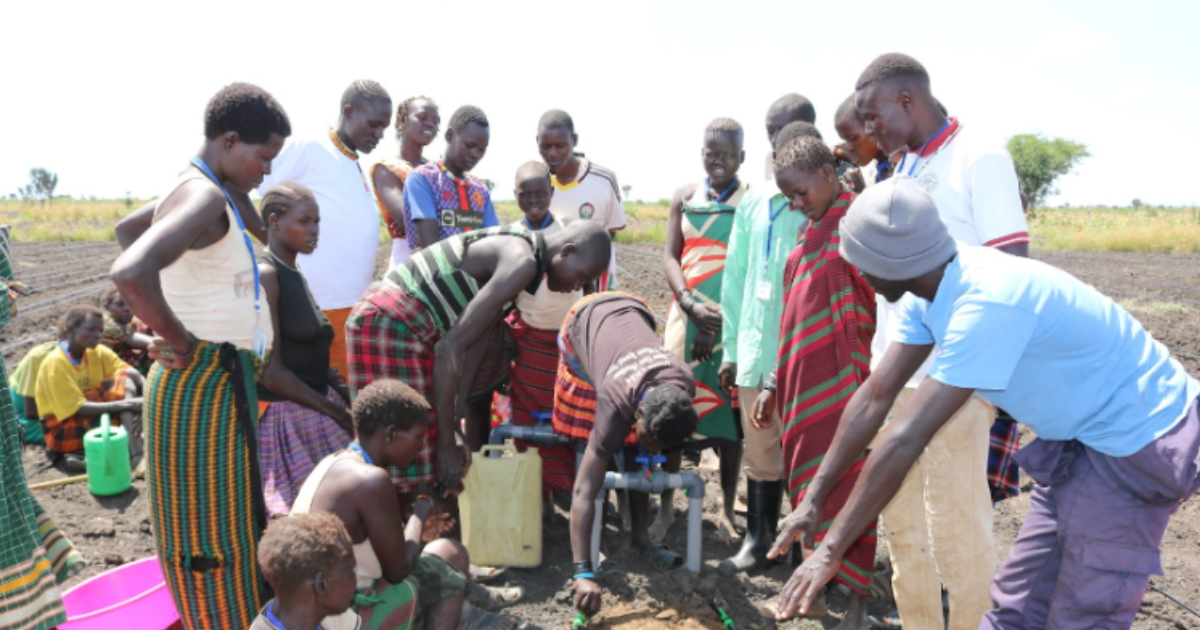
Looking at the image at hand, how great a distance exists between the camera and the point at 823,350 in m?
3.23

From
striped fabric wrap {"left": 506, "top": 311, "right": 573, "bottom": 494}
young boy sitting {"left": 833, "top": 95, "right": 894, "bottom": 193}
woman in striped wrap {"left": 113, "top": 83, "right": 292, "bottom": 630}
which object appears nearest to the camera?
woman in striped wrap {"left": 113, "top": 83, "right": 292, "bottom": 630}

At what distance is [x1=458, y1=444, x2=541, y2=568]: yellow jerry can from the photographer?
144 inches

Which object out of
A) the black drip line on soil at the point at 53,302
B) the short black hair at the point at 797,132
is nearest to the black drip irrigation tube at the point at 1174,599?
the short black hair at the point at 797,132

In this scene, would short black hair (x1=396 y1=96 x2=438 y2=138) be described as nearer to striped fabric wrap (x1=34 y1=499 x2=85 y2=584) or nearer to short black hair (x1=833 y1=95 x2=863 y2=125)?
short black hair (x1=833 y1=95 x2=863 y2=125)

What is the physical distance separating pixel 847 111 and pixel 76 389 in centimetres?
502

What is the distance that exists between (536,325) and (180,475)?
1982 mm

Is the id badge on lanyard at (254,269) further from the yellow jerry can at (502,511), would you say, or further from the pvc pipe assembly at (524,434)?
the pvc pipe assembly at (524,434)

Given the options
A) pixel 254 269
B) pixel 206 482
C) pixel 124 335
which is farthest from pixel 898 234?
pixel 124 335

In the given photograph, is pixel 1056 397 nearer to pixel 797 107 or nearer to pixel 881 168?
pixel 881 168

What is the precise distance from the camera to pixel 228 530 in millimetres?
2436

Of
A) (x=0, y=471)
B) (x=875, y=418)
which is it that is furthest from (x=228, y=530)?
(x=875, y=418)

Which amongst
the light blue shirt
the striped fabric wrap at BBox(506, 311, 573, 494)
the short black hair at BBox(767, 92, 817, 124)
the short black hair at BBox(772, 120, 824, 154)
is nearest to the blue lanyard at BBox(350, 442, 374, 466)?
the striped fabric wrap at BBox(506, 311, 573, 494)

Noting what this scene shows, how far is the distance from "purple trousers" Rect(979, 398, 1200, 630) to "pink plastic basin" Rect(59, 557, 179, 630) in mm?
2928

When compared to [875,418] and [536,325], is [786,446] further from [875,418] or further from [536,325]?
[536,325]
